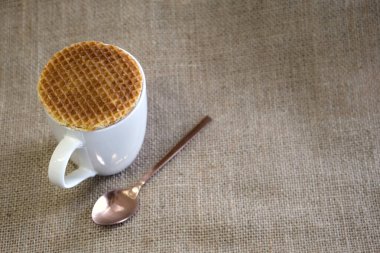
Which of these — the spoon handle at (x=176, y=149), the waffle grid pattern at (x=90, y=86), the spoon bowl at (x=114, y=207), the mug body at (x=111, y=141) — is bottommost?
the spoon bowl at (x=114, y=207)

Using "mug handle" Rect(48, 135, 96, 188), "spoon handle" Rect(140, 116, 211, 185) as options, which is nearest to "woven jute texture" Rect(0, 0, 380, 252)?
"spoon handle" Rect(140, 116, 211, 185)

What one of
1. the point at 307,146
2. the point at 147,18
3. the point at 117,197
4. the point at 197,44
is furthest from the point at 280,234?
the point at 147,18

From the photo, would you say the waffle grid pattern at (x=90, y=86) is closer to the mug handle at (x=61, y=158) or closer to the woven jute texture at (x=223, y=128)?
the mug handle at (x=61, y=158)

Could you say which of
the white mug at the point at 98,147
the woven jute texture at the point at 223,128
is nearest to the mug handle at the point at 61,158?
the white mug at the point at 98,147

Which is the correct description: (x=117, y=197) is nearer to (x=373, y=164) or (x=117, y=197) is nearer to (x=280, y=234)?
(x=280, y=234)

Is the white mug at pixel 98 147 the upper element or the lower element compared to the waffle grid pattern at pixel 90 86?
lower

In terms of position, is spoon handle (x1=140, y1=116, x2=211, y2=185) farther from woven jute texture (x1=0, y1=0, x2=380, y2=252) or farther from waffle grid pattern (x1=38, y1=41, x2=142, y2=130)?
waffle grid pattern (x1=38, y1=41, x2=142, y2=130)
